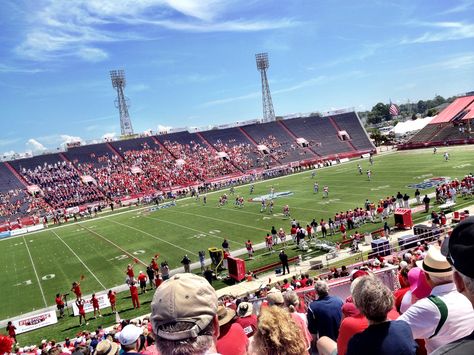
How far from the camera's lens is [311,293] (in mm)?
9266

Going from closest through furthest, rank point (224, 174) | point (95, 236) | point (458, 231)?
point (458, 231) → point (95, 236) → point (224, 174)

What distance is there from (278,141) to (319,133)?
857 centimetres

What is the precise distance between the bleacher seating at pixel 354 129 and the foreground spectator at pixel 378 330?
73.1m

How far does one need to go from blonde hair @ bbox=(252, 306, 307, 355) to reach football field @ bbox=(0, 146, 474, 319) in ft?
65.2

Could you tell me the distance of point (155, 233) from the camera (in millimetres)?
32250

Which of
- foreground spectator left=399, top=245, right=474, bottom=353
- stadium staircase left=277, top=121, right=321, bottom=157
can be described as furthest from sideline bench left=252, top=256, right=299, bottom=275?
stadium staircase left=277, top=121, right=321, bottom=157

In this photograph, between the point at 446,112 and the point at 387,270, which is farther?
the point at 446,112

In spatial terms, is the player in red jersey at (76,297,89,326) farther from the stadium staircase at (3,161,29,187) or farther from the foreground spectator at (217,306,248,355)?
the stadium staircase at (3,161,29,187)

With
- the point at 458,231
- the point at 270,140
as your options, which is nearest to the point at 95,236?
the point at 458,231

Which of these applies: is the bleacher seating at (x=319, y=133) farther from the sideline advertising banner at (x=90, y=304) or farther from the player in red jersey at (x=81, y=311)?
the player in red jersey at (x=81, y=311)

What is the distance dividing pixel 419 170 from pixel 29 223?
42730 mm

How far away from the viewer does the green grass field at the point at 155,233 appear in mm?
23594

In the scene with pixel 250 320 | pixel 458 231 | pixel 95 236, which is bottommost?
pixel 95 236

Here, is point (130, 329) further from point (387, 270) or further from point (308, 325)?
point (387, 270)
